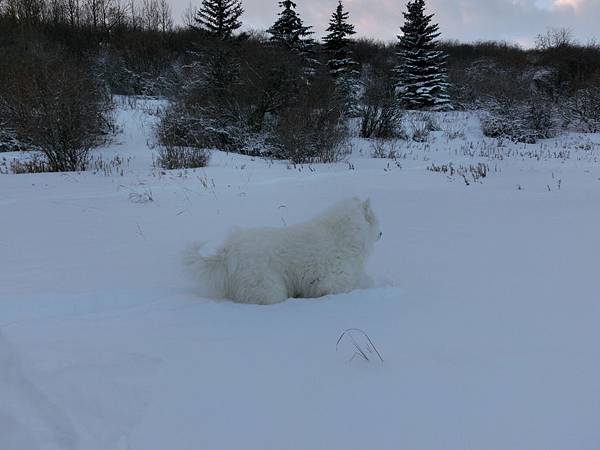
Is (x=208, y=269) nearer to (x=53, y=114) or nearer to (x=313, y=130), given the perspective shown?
(x=53, y=114)

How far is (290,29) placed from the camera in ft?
85.1

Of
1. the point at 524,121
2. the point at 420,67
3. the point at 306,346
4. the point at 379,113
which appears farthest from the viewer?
the point at 420,67

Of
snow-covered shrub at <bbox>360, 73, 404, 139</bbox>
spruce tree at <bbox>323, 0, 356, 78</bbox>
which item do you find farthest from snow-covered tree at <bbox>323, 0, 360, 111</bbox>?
snow-covered shrub at <bbox>360, 73, 404, 139</bbox>

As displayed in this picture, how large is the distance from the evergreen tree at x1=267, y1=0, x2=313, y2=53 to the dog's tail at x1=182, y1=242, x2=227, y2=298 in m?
24.5

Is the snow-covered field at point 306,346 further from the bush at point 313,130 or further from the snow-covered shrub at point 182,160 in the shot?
the bush at point 313,130

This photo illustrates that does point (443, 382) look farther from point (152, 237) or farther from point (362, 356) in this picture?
point (152, 237)

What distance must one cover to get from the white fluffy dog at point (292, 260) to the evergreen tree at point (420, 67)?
24547 millimetres

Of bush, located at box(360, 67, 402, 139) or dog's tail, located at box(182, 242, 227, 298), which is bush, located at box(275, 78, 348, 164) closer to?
bush, located at box(360, 67, 402, 139)

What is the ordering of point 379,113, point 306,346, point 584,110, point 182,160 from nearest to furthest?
point 306,346
point 182,160
point 379,113
point 584,110

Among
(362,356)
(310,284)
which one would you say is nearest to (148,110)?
(310,284)

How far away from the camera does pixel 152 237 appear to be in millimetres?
4812

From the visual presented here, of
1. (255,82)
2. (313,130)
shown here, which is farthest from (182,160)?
(255,82)

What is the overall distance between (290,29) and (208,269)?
1020 inches

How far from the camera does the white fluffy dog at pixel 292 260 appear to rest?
3.14 meters
